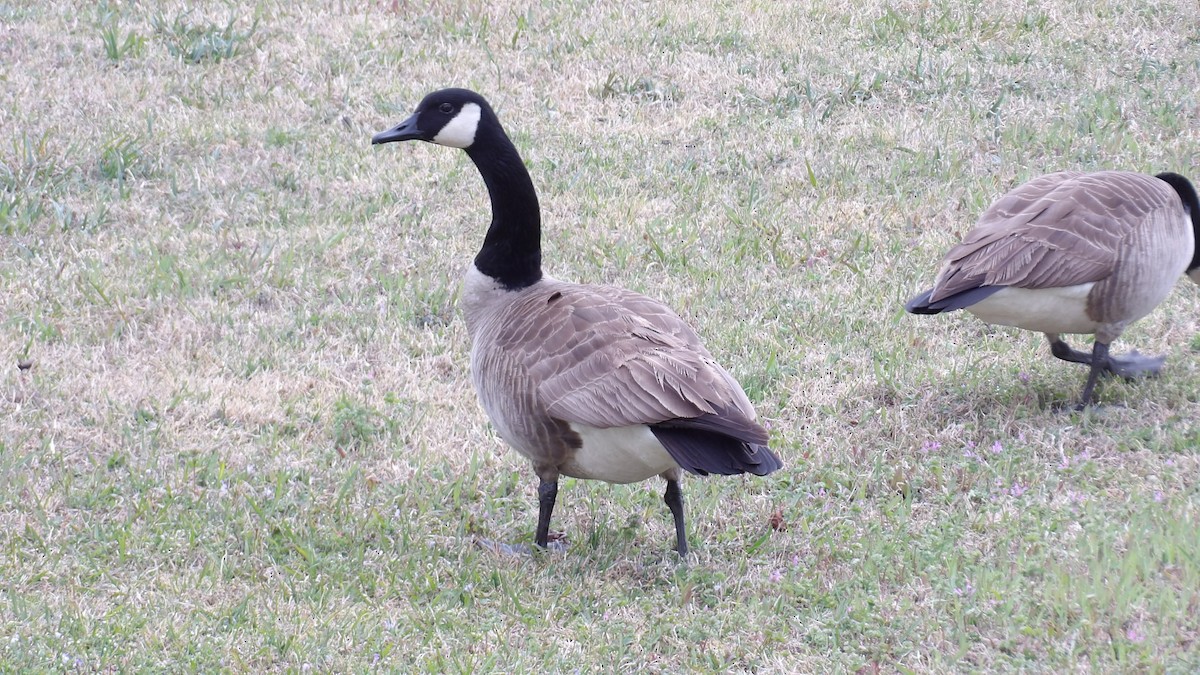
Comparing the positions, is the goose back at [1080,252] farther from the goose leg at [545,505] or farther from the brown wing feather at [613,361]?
the goose leg at [545,505]

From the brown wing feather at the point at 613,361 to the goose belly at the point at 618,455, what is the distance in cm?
7

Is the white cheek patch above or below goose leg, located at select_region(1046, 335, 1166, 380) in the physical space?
above

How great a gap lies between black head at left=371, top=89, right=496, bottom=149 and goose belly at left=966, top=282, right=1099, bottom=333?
2073 mm

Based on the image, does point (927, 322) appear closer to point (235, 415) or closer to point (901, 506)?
point (901, 506)

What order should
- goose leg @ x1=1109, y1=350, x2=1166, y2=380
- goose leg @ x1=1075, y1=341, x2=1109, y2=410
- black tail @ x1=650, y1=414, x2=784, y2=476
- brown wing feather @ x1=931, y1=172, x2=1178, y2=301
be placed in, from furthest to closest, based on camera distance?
1. goose leg @ x1=1109, y1=350, x2=1166, y2=380
2. goose leg @ x1=1075, y1=341, x2=1109, y2=410
3. brown wing feather @ x1=931, y1=172, x2=1178, y2=301
4. black tail @ x1=650, y1=414, x2=784, y2=476

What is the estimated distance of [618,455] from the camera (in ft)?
13.8

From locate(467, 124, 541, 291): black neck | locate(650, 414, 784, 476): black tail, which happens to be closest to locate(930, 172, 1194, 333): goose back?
locate(650, 414, 784, 476): black tail

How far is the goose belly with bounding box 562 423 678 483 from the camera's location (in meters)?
4.09

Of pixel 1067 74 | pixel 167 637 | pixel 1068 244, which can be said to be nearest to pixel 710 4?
pixel 1067 74

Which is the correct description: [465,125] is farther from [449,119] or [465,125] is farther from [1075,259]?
[1075,259]

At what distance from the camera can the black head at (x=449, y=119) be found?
15.8ft

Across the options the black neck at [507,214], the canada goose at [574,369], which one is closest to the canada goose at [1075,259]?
the canada goose at [574,369]

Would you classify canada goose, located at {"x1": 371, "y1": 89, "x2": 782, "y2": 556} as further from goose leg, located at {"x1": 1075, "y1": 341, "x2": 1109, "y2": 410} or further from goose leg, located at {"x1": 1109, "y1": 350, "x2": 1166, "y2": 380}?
goose leg, located at {"x1": 1109, "y1": 350, "x2": 1166, "y2": 380}

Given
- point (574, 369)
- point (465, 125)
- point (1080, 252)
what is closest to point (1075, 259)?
point (1080, 252)
